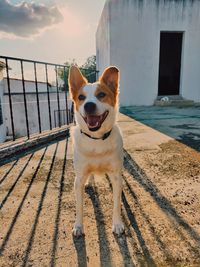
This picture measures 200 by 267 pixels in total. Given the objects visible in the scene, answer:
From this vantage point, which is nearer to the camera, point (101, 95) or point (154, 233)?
point (154, 233)

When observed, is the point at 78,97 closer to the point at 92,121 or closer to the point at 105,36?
the point at 92,121

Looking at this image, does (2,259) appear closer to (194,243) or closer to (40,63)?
(194,243)

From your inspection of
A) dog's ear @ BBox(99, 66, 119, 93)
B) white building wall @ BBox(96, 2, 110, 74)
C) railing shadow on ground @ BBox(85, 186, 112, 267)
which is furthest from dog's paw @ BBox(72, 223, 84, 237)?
white building wall @ BBox(96, 2, 110, 74)

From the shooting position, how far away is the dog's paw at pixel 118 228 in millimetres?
1842

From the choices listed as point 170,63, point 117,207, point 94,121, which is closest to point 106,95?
point 94,121

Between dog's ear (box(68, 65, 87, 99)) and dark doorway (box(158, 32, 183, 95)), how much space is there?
11480 millimetres

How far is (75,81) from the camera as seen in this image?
84.7 inches

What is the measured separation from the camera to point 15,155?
12.6 feet

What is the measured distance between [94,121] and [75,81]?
50 cm

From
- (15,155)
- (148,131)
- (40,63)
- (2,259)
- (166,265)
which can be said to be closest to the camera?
(166,265)

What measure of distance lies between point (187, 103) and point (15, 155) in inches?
380

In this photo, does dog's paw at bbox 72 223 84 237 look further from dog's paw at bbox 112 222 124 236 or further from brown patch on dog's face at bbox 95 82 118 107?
brown patch on dog's face at bbox 95 82 118 107

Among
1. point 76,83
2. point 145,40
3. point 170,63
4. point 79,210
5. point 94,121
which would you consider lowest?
point 79,210

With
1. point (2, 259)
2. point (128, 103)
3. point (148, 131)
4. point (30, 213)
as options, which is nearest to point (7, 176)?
point (30, 213)
